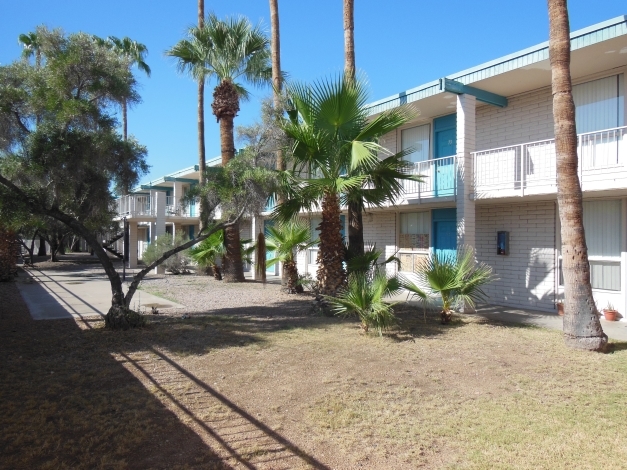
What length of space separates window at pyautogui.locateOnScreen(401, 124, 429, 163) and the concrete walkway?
8.63 m

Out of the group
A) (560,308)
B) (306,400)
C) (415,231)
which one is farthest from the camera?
(415,231)

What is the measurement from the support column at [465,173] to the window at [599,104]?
96.5 inches

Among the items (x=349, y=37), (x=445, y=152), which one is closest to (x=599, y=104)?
(x=445, y=152)

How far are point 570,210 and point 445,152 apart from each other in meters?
7.17

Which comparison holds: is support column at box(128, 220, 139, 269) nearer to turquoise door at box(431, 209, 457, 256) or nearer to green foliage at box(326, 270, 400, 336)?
turquoise door at box(431, 209, 457, 256)

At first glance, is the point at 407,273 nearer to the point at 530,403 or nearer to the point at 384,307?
the point at 384,307

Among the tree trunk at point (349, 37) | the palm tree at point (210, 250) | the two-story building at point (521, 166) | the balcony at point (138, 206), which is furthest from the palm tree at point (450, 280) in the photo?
the balcony at point (138, 206)

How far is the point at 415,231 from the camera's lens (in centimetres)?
1591

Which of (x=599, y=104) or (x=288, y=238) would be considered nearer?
(x=599, y=104)

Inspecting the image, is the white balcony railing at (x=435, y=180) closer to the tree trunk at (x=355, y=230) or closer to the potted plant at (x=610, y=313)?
the tree trunk at (x=355, y=230)

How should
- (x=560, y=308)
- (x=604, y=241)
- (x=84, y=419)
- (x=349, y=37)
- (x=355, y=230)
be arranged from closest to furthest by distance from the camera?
(x=84, y=419) → (x=604, y=241) → (x=560, y=308) → (x=355, y=230) → (x=349, y=37)

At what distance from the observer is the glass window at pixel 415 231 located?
1546cm

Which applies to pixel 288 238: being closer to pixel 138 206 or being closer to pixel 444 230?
pixel 444 230

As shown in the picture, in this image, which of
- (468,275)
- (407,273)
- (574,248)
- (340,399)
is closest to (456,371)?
(340,399)
